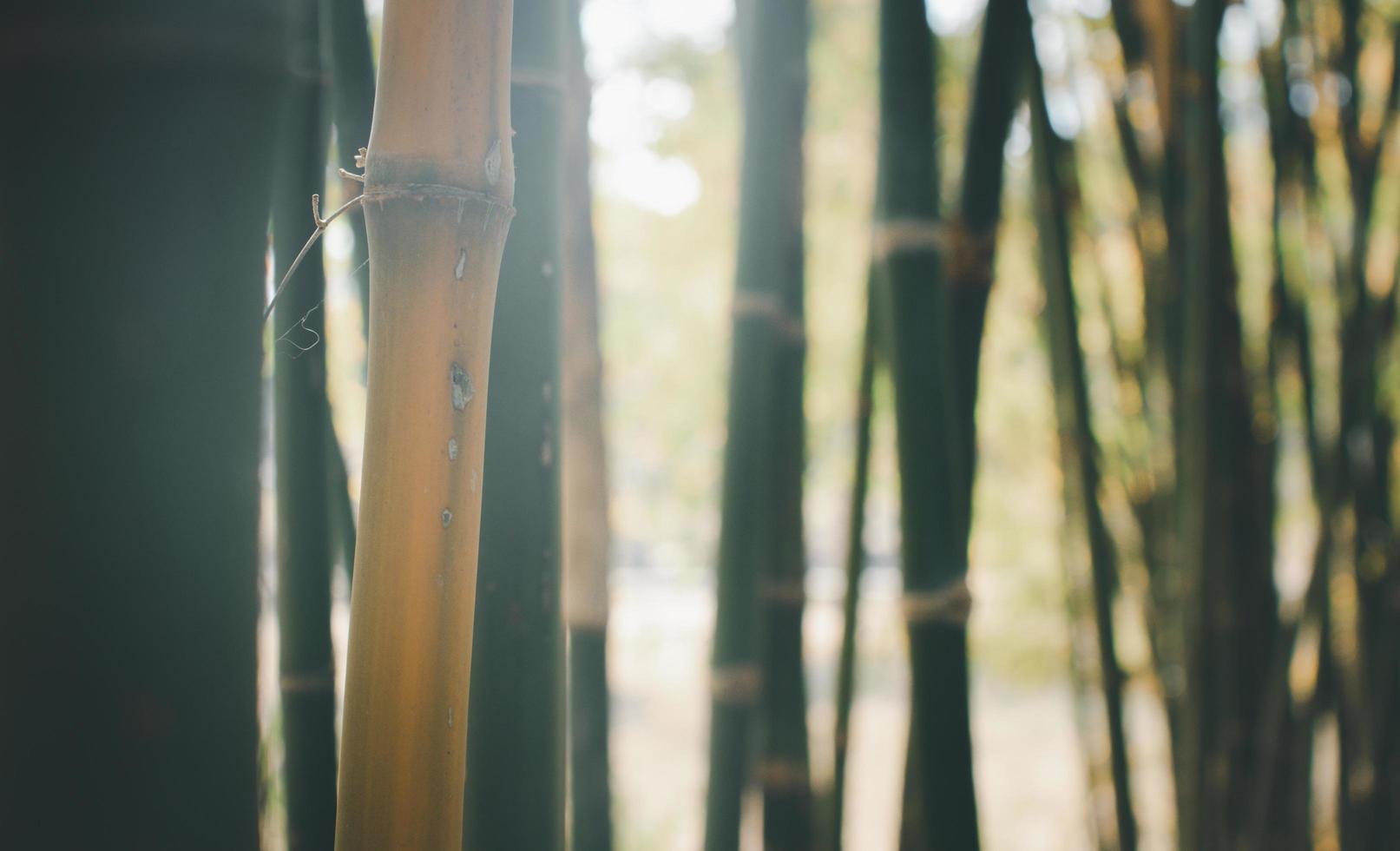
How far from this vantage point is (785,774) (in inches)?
39.7

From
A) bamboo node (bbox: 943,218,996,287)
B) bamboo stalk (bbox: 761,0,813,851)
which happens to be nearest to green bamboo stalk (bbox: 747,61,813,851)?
bamboo stalk (bbox: 761,0,813,851)

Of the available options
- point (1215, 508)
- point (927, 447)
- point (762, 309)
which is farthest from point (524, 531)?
point (1215, 508)

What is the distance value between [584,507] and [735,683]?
211mm

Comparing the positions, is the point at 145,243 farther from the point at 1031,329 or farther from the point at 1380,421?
the point at 1031,329

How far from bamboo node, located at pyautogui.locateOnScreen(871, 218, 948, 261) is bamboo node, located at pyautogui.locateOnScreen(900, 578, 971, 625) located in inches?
9.0

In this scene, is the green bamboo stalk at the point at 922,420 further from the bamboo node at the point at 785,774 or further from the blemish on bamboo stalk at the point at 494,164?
the blemish on bamboo stalk at the point at 494,164

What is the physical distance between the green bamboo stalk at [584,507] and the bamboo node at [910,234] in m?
0.26

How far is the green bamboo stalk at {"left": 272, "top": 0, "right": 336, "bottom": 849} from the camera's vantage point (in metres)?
0.65

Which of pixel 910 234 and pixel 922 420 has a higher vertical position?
pixel 910 234

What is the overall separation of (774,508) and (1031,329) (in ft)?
6.31

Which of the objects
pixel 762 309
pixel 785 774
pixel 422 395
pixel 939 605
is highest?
pixel 762 309

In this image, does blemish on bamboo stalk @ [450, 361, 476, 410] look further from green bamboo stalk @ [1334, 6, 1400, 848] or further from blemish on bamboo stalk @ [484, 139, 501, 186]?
green bamboo stalk @ [1334, 6, 1400, 848]

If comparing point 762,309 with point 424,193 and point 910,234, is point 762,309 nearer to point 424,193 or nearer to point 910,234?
point 910,234

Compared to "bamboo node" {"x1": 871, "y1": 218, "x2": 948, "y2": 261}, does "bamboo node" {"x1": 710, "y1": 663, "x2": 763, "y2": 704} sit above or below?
below
